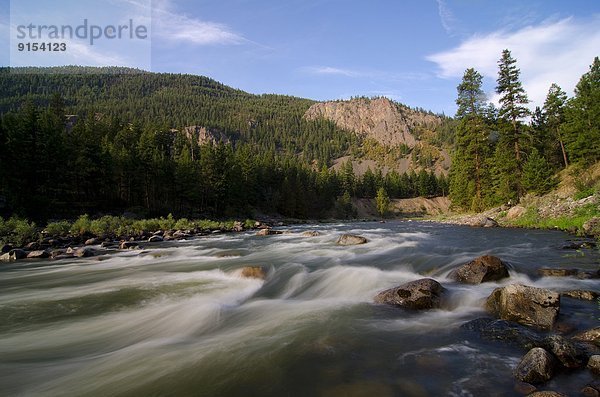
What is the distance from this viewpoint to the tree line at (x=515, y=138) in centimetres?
3850

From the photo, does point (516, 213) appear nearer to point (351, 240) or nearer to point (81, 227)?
point (351, 240)

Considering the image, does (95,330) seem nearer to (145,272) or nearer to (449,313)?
(145,272)

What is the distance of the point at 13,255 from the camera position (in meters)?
18.8

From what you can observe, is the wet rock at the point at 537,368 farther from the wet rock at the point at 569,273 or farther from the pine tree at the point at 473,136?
the pine tree at the point at 473,136

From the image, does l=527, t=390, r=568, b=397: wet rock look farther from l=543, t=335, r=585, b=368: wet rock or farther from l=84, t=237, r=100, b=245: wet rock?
l=84, t=237, r=100, b=245: wet rock

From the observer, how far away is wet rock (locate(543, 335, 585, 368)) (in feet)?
17.3

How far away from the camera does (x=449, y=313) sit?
847 centimetres

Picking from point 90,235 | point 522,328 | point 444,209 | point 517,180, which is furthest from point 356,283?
point 444,209

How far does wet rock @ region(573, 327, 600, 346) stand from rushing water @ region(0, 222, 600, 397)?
977 millimetres

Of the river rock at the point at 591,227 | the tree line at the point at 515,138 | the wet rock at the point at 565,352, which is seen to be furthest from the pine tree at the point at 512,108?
the wet rock at the point at 565,352

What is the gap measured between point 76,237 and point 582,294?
31.4m

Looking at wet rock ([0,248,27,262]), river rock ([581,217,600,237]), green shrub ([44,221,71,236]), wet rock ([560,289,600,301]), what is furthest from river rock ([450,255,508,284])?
green shrub ([44,221,71,236])

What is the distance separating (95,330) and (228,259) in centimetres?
948

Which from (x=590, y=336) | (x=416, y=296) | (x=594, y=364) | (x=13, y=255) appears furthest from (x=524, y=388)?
(x=13, y=255)
